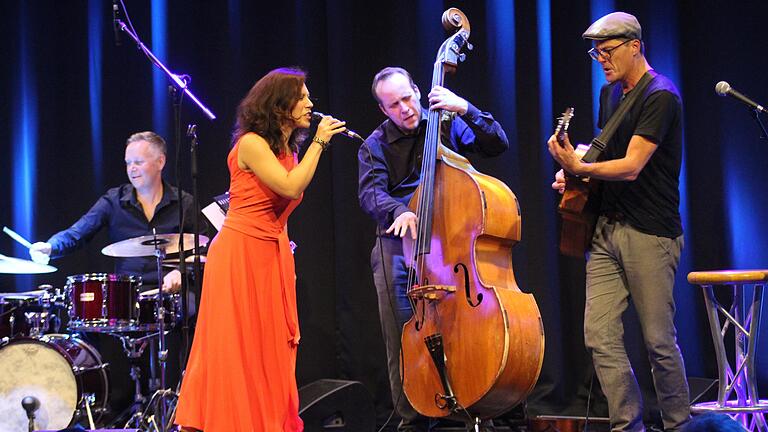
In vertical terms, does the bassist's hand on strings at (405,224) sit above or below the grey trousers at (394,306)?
above

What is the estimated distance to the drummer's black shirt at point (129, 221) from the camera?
17.3 ft

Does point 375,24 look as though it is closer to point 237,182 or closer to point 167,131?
point 167,131

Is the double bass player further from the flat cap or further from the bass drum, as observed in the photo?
the bass drum

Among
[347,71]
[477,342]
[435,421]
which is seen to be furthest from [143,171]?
[477,342]

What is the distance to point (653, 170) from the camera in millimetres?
3496

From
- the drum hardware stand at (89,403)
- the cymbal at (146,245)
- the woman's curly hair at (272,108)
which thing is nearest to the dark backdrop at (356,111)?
the cymbal at (146,245)

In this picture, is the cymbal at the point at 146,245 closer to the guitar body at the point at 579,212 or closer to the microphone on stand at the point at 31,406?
the microphone on stand at the point at 31,406

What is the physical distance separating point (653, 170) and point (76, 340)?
10.9ft

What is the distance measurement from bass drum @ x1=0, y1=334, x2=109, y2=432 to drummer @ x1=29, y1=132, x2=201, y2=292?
2.32ft

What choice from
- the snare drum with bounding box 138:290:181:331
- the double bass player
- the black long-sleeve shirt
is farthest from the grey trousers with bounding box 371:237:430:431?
the snare drum with bounding box 138:290:181:331

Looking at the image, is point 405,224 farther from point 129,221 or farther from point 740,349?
point 129,221

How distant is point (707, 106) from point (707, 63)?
0.25 meters

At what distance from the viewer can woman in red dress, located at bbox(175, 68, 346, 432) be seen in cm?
323

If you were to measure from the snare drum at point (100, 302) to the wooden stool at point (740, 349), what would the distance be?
303 centimetres
